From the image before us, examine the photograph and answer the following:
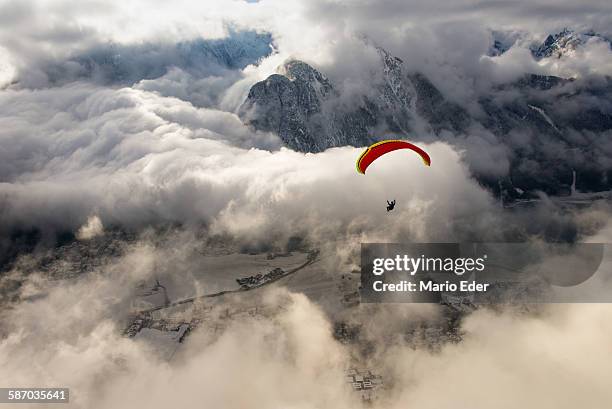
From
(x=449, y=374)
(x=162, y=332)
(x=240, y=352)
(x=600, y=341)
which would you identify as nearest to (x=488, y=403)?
(x=449, y=374)

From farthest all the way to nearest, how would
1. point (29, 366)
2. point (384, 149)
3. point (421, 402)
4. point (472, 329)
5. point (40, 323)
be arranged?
point (40, 323), point (472, 329), point (29, 366), point (421, 402), point (384, 149)

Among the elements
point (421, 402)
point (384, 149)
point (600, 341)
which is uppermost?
point (384, 149)

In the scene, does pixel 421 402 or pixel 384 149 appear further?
pixel 421 402

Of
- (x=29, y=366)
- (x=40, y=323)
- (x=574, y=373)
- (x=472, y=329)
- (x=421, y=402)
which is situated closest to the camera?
(x=421, y=402)

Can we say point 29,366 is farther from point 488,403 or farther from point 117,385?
point 488,403

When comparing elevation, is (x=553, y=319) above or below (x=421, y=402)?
above

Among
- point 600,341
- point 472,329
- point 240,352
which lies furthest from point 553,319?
point 240,352

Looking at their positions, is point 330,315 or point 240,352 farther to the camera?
point 330,315

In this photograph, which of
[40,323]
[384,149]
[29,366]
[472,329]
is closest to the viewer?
[384,149]

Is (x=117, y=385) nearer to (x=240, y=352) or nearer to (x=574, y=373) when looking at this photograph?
(x=240, y=352)
